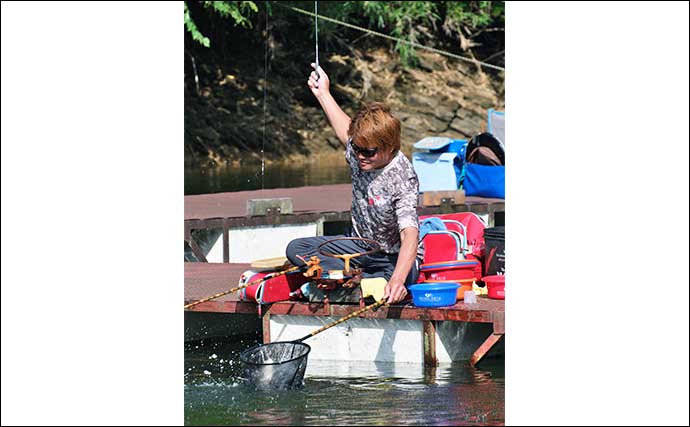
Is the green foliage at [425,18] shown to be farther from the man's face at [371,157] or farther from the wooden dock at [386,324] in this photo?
the man's face at [371,157]

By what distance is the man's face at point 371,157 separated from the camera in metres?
6.73

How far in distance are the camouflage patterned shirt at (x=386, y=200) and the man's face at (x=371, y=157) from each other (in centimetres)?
6

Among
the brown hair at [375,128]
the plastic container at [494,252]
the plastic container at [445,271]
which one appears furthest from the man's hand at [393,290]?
the plastic container at [494,252]

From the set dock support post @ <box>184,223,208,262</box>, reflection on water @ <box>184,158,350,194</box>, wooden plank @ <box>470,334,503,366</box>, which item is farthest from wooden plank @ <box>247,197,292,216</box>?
reflection on water @ <box>184,158,350,194</box>

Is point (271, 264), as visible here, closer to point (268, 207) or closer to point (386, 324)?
point (386, 324)

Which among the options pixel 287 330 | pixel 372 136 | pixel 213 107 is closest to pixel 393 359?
pixel 287 330

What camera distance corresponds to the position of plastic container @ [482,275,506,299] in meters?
7.27

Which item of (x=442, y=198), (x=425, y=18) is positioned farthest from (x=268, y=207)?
(x=425, y=18)

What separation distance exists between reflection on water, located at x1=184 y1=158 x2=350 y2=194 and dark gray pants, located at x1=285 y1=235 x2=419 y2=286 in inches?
366

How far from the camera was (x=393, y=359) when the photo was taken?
730 centimetres
